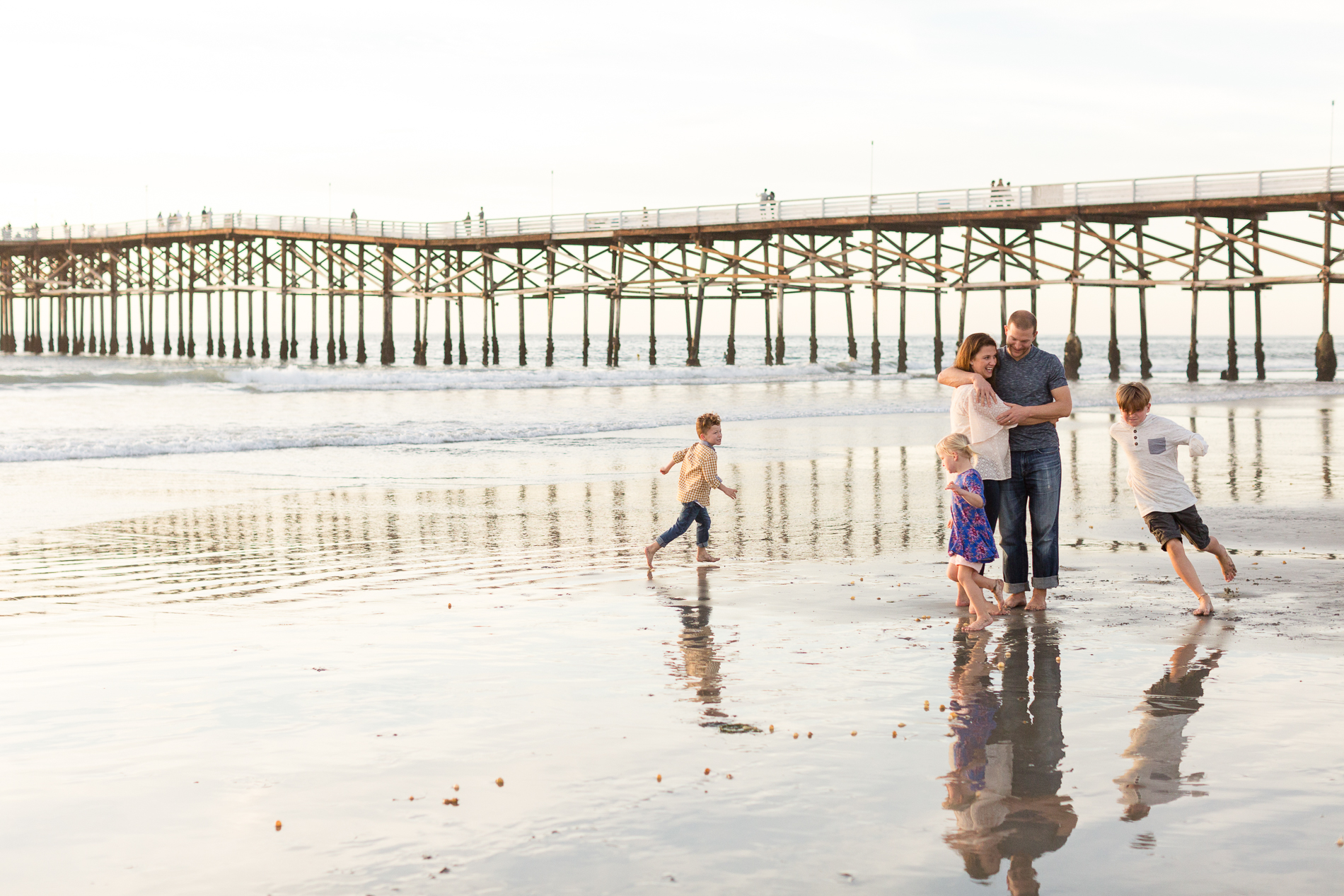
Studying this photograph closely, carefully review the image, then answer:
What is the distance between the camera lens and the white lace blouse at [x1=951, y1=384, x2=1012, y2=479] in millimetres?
6539

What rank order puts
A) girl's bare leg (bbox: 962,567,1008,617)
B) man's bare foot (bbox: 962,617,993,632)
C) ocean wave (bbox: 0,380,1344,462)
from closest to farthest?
man's bare foot (bbox: 962,617,993,632)
girl's bare leg (bbox: 962,567,1008,617)
ocean wave (bbox: 0,380,1344,462)

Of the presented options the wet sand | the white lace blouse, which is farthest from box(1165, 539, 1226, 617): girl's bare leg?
the white lace blouse

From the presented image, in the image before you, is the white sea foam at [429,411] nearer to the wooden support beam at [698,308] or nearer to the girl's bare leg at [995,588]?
the wooden support beam at [698,308]

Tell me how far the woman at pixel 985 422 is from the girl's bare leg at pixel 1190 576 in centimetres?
86

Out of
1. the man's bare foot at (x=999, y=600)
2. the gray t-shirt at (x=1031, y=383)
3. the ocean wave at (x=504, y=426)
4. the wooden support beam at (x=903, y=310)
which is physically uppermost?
the wooden support beam at (x=903, y=310)

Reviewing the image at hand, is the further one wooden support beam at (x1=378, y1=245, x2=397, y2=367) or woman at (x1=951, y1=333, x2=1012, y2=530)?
wooden support beam at (x1=378, y1=245, x2=397, y2=367)

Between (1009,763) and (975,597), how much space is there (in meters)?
2.20

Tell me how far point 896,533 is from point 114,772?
628cm

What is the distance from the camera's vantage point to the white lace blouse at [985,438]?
21.5 feet

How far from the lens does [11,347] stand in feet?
218

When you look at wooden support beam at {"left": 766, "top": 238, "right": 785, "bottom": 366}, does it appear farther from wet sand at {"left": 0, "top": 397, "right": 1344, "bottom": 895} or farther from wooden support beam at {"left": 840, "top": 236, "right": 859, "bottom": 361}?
wet sand at {"left": 0, "top": 397, "right": 1344, "bottom": 895}

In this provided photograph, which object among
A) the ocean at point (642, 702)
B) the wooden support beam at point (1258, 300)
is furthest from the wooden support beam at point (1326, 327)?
the ocean at point (642, 702)

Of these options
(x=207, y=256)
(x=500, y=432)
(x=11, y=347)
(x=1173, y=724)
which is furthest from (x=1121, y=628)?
(x=11, y=347)

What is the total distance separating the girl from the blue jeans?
0.14 metres
